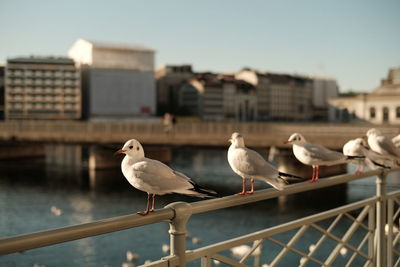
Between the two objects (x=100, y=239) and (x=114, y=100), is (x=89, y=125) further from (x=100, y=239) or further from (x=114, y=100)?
(x=114, y=100)

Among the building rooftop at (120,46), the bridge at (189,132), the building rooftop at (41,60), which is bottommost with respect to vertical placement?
the bridge at (189,132)

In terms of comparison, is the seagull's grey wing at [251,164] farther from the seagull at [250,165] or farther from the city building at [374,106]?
the city building at [374,106]

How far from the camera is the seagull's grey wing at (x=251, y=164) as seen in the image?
4.40 meters

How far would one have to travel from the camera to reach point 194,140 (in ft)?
140

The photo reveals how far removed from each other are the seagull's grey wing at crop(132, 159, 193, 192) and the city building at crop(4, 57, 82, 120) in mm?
119206

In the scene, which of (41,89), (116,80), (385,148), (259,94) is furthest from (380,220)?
(259,94)

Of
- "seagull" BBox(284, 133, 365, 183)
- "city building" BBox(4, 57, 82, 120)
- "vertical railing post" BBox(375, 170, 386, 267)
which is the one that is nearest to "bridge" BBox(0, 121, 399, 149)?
"seagull" BBox(284, 133, 365, 183)

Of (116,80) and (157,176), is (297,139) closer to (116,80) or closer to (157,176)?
(157,176)

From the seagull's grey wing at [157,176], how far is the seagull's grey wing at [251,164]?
1052 mm

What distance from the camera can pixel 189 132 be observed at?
4350 centimetres

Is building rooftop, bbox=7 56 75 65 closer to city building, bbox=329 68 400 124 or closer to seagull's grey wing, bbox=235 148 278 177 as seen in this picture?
city building, bbox=329 68 400 124

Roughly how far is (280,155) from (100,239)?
78.6 ft

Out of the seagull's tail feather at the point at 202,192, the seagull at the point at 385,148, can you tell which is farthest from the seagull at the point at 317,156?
the seagull's tail feather at the point at 202,192

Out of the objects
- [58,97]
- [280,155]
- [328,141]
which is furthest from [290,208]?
[58,97]
